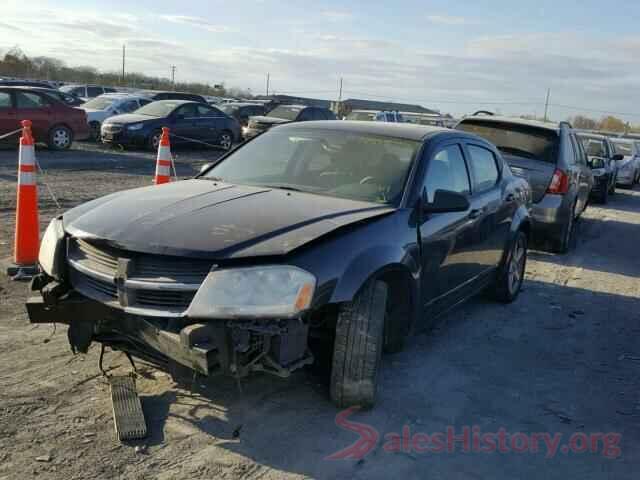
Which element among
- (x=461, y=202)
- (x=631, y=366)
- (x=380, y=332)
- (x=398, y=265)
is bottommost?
(x=631, y=366)

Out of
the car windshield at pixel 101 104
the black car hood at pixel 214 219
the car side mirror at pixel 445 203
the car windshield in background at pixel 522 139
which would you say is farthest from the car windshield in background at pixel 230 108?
the car side mirror at pixel 445 203

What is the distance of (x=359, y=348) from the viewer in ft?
12.2

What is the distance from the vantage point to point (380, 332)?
12.4 feet

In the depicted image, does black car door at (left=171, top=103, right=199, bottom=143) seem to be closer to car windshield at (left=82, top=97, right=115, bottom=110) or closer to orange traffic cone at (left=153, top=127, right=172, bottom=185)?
car windshield at (left=82, top=97, right=115, bottom=110)

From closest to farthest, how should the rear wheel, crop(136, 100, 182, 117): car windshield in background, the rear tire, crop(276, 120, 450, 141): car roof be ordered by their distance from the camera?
the rear tire, crop(276, 120, 450, 141): car roof, crop(136, 100, 182, 117): car windshield in background, the rear wheel

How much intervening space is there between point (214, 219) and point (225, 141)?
18.4 metres

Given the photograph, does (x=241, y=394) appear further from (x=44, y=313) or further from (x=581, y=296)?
(x=581, y=296)

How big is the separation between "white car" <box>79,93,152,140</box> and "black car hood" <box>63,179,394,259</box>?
18.3 meters

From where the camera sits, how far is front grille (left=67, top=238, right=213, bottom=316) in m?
3.36

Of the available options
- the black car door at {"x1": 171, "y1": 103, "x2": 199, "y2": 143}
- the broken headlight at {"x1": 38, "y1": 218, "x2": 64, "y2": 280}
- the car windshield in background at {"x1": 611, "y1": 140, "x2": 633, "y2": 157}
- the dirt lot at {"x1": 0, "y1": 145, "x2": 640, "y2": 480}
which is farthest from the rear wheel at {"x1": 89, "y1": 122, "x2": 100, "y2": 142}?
the broken headlight at {"x1": 38, "y1": 218, "x2": 64, "y2": 280}

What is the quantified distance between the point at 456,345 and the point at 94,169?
35.8 ft

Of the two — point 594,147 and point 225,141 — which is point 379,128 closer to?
point 594,147

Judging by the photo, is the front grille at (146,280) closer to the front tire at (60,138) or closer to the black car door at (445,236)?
the black car door at (445,236)

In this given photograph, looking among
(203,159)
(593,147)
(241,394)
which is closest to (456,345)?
(241,394)
